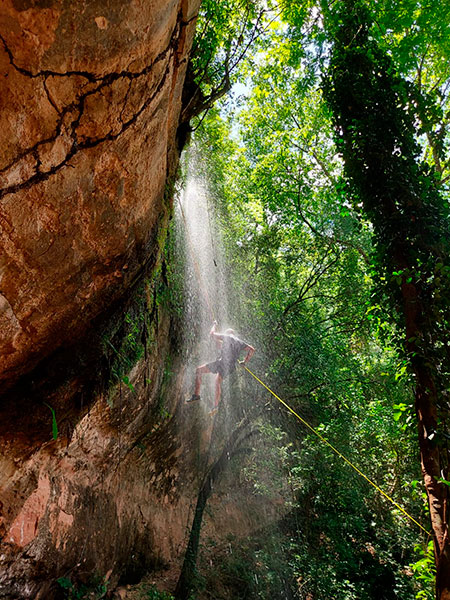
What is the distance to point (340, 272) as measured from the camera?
11.0 m

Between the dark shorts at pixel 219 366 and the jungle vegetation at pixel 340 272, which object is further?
the dark shorts at pixel 219 366

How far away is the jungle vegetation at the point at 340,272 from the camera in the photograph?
3994mm

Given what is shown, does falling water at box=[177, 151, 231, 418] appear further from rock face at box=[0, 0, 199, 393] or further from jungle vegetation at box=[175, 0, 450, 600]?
rock face at box=[0, 0, 199, 393]

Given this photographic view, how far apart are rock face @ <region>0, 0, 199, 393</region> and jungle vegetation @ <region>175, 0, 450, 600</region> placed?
2.66 meters

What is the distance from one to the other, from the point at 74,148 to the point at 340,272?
10088 millimetres

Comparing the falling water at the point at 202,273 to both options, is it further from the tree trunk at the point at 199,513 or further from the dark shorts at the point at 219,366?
the tree trunk at the point at 199,513

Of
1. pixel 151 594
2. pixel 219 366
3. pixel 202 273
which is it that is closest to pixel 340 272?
pixel 202 273

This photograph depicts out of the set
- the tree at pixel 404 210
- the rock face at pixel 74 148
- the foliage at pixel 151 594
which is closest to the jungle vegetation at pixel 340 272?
the tree at pixel 404 210

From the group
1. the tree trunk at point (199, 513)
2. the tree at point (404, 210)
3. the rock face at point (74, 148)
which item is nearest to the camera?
the rock face at point (74, 148)

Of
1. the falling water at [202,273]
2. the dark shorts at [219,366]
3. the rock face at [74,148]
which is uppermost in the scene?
the falling water at [202,273]

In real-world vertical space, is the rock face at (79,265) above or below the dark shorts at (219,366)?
below

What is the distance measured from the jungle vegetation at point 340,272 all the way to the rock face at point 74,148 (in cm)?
266

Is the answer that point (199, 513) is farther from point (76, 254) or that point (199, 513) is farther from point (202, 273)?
point (76, 254)

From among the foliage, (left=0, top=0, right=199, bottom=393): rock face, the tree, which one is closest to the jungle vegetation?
the tree
